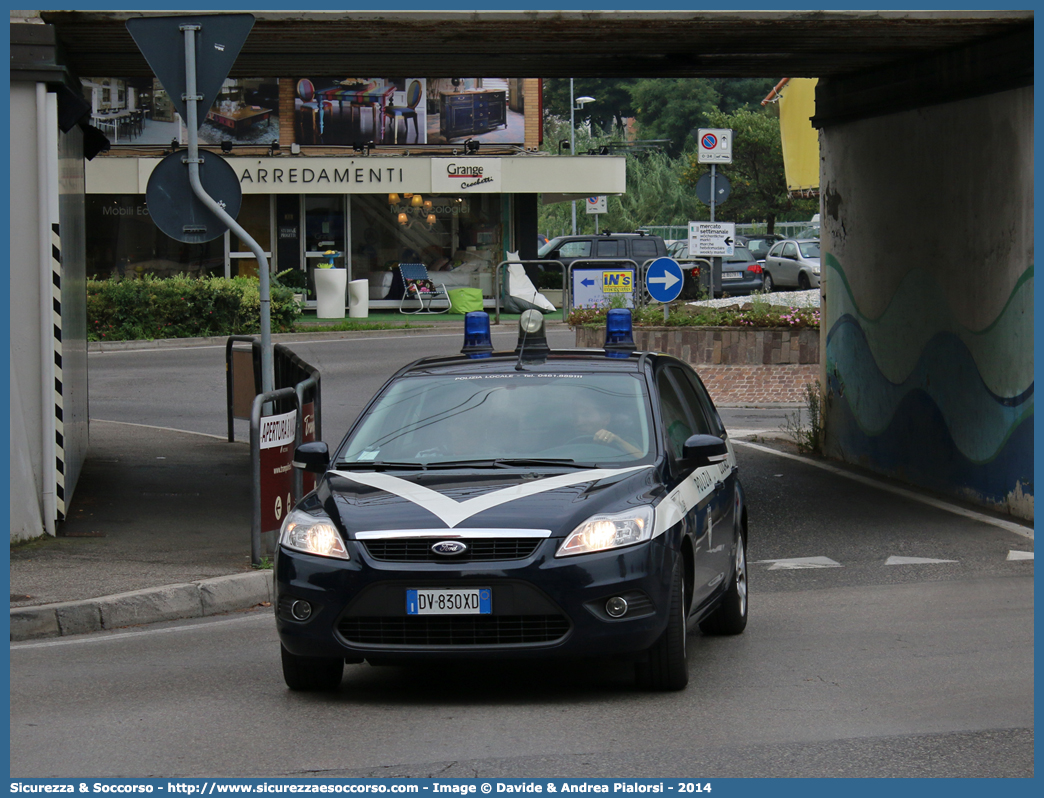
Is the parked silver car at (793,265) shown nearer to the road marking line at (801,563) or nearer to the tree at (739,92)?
the road marking line at (801,563)

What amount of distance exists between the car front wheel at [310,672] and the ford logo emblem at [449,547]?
2.53ft

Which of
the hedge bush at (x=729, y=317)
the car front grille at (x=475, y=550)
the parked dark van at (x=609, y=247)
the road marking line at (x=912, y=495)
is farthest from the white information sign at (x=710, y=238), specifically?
the car front grille at (x=475, y=550)

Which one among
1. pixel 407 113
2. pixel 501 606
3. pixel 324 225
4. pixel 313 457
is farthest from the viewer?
pixel 407 113

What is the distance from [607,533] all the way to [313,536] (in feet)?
4.18

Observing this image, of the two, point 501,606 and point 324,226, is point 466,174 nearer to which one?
point 324,226

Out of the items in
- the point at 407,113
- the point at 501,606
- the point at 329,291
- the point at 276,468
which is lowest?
the point at 501,606

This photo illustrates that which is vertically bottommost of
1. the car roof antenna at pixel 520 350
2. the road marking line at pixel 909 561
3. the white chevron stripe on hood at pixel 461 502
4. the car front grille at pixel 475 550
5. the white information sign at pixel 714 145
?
the road marking line at pixel 909 561

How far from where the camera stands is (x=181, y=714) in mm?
6156

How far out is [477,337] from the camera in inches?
318

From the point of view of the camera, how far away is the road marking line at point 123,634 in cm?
781

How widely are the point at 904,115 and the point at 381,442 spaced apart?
7999 mm

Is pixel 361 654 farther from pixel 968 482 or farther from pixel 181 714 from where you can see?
pixel 968 482

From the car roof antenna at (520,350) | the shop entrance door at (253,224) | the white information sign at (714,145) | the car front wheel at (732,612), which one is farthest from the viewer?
the shop entrance door at (253,224)

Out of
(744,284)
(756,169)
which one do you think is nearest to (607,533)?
(744,284)
